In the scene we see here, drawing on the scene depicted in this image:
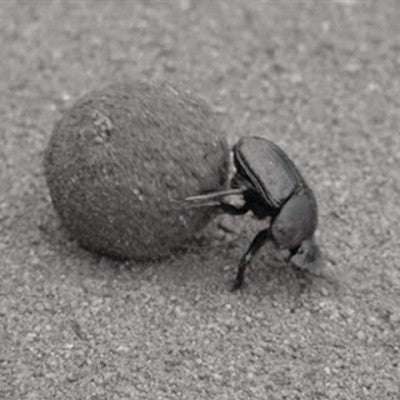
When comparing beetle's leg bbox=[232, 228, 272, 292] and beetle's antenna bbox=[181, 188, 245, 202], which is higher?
beetle's antenna bbox=[181, 188, 245, 202]

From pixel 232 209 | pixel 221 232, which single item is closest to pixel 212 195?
pixel 232 209

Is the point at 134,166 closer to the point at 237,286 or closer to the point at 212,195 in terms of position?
the point at 212,195

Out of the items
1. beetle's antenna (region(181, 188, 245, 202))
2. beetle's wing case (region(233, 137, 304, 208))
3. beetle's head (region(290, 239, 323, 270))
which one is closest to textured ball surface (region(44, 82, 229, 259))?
beetle's antenna (region(181, 188, 245, 202))

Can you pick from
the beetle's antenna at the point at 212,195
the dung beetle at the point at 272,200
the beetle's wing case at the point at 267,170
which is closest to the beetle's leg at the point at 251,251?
the dung beetle at the point at 272,200

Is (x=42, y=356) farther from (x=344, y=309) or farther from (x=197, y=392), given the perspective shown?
(x=344, y=309)

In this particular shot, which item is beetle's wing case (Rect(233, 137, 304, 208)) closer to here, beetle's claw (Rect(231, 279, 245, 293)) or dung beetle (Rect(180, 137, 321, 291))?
dung beetle (Rect(180, 137, 321, 291))

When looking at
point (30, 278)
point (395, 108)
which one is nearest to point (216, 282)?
point (30, 278)
